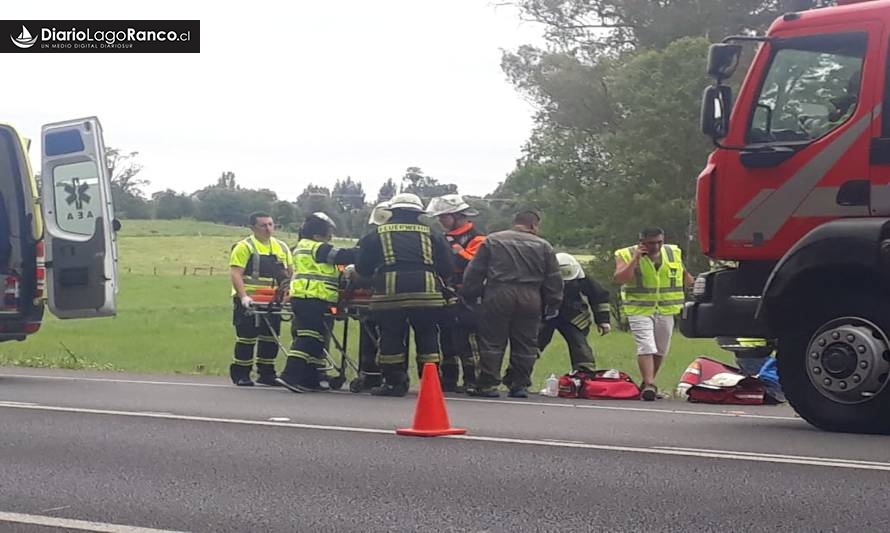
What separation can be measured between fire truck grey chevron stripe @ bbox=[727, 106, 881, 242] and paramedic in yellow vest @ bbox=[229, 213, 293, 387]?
554cm

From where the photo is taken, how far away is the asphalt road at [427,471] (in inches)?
240

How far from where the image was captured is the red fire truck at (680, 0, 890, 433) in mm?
8492

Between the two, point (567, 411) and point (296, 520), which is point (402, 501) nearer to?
point (296, 520)

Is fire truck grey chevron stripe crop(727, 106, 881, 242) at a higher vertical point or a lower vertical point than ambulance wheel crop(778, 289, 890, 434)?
higher

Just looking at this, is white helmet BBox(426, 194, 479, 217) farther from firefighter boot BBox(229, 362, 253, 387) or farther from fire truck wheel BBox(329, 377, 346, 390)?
firefighter boot BBox(229, 362, 253, 387)

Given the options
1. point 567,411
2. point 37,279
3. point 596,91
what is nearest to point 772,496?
point 567,411

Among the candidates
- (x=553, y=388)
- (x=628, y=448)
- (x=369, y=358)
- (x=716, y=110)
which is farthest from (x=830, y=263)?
(x=369, y=358)

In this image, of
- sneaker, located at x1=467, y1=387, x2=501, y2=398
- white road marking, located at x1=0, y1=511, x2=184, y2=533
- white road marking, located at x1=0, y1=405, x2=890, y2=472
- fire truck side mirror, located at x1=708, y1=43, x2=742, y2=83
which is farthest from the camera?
sneaker, located at x1=467, y1=387, x2=501, y2=398

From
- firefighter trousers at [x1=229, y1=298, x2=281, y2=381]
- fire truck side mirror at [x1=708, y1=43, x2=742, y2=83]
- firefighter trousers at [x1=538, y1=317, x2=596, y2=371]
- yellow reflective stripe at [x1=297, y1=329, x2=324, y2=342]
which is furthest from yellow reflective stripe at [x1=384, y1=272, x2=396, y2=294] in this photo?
fire truck side mirror at [x1=708, y1=43, x2=742, y2=83]

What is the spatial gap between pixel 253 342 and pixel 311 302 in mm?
1127

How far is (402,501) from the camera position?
257 inches

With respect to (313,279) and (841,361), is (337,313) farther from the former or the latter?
(841,361)

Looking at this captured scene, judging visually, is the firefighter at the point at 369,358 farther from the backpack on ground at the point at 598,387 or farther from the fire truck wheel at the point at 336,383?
the backpack on ground at the point at 598,387

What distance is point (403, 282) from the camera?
1183 cm
